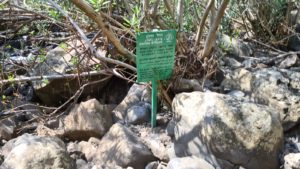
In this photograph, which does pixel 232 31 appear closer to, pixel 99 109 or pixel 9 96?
pixel 99 109

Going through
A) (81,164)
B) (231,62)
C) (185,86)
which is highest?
(231,62)

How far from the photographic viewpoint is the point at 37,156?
101 inches

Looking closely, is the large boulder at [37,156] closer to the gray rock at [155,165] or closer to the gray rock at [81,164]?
the gray rock at [81,164]

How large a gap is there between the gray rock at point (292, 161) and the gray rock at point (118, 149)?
847mm

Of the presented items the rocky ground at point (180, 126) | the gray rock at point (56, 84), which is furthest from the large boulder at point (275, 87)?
the gray rock at point (56, 84)

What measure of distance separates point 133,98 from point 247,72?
0.91 meters

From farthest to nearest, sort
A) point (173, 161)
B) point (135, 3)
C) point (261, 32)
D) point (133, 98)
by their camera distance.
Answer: point (261, 32), point (135, 3), point (133, 98), point (173, 161)

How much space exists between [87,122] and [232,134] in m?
1.10

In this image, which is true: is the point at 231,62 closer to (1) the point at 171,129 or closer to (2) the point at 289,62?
(2) the point at 289,62

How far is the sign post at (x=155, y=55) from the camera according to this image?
2570 mm

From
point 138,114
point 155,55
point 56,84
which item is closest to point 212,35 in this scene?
point 155,55

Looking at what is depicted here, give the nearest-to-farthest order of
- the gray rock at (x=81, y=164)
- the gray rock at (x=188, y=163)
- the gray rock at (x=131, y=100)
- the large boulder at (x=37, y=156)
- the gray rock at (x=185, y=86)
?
the gray rock at (x=188, y=163), the large boulder at (x=37, y=156), the gray rock at (x=81, y=164), the gray rock at (x=185, y=86), the gray rock at (x=131, y=100)

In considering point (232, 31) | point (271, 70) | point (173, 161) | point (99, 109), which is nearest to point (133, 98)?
point (99, 109)

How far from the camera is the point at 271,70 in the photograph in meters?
3.19
